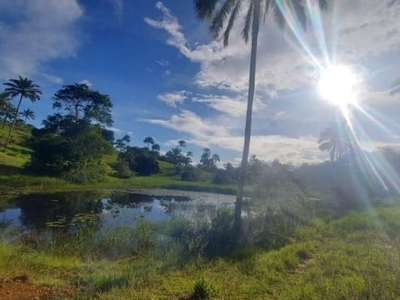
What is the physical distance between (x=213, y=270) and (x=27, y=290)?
4746 millimetres

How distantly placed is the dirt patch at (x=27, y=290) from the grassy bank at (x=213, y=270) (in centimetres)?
8

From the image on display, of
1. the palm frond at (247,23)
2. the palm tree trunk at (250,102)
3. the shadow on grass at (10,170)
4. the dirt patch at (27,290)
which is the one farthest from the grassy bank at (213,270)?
the shadow on grass at (10,170)

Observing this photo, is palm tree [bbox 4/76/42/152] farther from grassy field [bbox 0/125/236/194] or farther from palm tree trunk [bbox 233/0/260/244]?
palm tree trunk [bbox 233/0/260/244]

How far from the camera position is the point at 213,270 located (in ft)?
29.4

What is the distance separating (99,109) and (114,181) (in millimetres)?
14645

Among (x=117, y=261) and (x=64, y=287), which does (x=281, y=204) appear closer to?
(x=117, y=261)

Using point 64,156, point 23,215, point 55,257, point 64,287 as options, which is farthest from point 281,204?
point 64,156

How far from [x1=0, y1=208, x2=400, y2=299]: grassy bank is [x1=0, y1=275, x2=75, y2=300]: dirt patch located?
8 centimetres

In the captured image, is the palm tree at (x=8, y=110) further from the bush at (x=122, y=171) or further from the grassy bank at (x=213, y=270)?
the grassy bank at (x=213, y=270)

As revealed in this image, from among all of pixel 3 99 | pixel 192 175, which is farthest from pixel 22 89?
pixel 192 175

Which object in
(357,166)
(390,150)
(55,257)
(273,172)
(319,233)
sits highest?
(390,150)

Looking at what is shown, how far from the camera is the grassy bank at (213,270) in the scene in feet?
22.7

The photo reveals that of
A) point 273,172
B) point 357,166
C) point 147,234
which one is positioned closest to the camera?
point 147,234

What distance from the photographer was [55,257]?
456 inches
